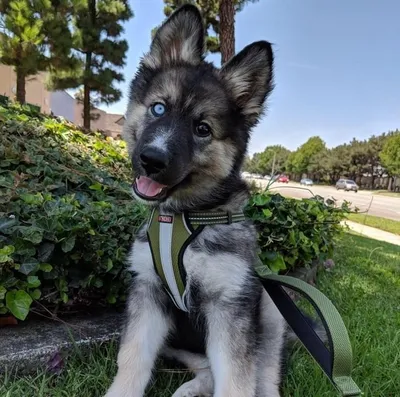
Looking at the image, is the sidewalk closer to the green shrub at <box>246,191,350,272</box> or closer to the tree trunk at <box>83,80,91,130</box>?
the green shrub at <box>246,191,350,272</box>

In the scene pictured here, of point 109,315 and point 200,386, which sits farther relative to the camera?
point 109,315

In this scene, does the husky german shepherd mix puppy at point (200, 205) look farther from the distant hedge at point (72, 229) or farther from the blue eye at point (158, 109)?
the distant hedge at point (72, 229)

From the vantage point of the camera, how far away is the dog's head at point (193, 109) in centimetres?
182

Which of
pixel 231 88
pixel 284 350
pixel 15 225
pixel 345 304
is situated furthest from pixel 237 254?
pixel 345 304

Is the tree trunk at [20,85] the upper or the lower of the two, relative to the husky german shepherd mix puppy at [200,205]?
upper

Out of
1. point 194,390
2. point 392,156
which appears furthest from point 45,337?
point 392,156

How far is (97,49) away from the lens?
593 inches

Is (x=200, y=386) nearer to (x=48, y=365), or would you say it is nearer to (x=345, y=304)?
(x=48, y=365)

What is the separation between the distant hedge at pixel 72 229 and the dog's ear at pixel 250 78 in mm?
1148

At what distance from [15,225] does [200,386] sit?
1.32 meters

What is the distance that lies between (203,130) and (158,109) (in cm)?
25

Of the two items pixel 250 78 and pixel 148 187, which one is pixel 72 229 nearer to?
pixel 148 187

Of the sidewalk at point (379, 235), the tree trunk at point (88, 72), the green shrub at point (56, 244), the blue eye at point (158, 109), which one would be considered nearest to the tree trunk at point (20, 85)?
the tree trunk at point (88, 72)

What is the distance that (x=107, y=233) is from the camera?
100.0 inches
